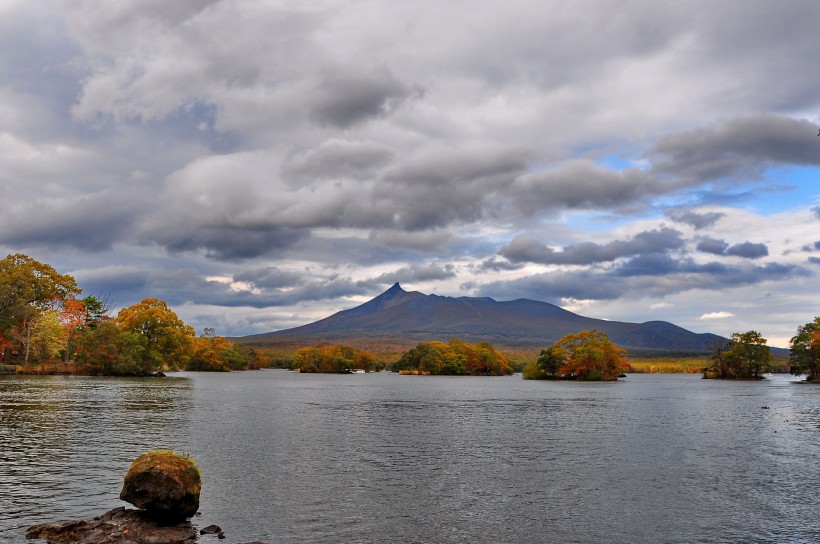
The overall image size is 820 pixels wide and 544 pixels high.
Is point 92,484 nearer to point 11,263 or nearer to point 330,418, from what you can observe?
point 330,418

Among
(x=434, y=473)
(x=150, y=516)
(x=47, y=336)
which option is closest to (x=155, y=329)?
(x=47, y=336)

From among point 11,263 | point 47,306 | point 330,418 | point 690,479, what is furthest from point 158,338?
point 690,479

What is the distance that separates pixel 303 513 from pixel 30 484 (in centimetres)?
1871

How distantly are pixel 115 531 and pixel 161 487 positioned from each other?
2.76 metres

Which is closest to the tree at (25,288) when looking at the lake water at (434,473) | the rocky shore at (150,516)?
the lake water at (434,473)

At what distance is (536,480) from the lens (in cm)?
4550

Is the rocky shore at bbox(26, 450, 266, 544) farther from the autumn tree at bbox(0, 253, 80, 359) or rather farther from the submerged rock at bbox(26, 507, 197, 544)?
the autumn tree at bbox(0, 253, 80, 359)

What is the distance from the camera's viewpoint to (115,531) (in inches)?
1123

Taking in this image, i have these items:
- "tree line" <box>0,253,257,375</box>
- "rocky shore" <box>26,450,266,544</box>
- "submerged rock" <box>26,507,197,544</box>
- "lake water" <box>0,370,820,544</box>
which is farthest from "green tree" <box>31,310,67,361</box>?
"rocky shore" <box>26,450,266,544</box>

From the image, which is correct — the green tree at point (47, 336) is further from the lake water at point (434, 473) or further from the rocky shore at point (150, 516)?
the rocky shore at point (150, 516)

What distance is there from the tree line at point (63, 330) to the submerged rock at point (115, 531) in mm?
160762

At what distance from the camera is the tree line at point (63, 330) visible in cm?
16850

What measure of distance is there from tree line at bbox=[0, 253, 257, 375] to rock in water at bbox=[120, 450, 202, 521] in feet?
528

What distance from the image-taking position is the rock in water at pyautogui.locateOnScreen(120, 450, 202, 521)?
99.5ft
